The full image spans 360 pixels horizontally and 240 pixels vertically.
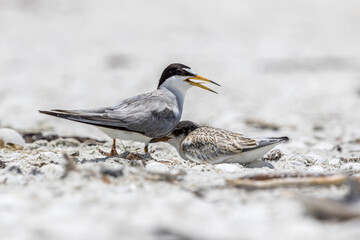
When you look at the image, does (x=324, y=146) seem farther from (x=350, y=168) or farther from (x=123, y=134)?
(x=123, y=134)

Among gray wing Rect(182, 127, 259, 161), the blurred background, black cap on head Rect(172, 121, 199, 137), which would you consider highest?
the blurred background

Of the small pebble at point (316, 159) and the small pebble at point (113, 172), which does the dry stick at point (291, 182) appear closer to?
the small pebble at point (113, 172)

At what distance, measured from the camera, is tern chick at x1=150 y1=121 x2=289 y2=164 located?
4.77 meters

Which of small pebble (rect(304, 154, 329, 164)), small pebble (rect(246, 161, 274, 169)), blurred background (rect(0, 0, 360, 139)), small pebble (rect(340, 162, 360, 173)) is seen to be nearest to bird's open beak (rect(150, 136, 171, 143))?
small pebble (rect(246, 161, 274, 169))

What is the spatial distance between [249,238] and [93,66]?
11.2 metres

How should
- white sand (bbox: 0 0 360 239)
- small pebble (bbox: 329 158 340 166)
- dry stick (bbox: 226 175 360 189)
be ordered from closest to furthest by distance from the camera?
white sand (bbox: 0 0 360 239), dry stick (bbox: 226 175 360 189), small pebble (bbox: 329 158 340 166)

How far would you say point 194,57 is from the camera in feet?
44.9

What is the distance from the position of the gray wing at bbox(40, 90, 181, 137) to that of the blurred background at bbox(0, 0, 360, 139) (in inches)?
91.6

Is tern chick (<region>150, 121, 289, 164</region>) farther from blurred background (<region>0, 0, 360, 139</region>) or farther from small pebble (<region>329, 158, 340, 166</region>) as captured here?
blurred background (<region>0, 0, 360, 139</region>)

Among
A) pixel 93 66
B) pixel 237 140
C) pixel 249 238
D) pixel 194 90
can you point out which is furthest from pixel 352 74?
pixel 249 238

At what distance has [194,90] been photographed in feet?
36.7

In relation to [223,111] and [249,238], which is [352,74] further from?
[249,238]

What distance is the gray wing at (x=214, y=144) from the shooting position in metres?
4.83

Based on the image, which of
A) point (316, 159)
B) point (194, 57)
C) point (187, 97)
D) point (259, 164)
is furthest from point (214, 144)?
point (194, 57)
